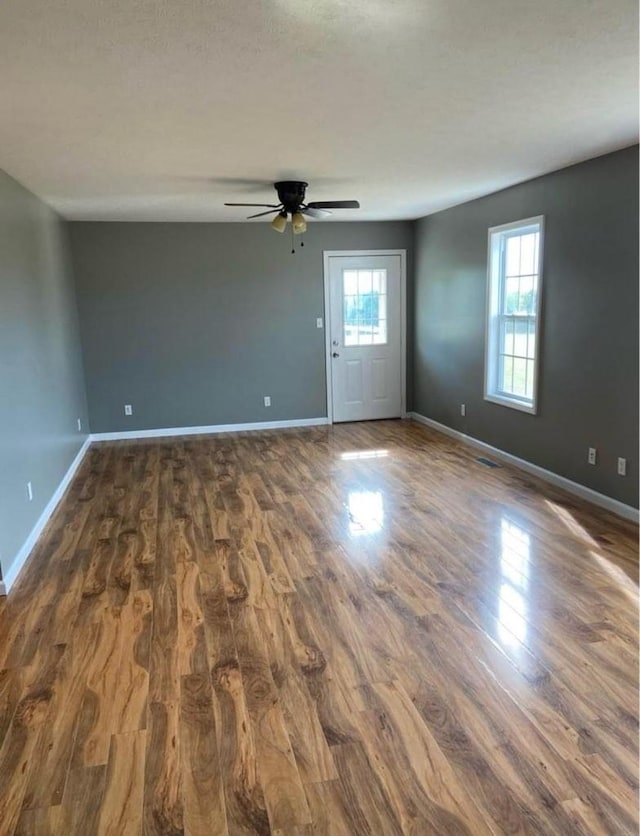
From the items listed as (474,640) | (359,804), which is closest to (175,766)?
(359,804)

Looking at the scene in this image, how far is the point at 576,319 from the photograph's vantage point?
418 cm

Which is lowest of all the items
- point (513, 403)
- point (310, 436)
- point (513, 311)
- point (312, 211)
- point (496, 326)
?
point (310, 436)

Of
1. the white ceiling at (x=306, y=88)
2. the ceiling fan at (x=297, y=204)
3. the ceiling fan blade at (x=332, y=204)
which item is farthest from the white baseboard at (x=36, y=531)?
the ceiling fan blade at (x=332, y=204)

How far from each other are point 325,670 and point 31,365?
2994 millimetres

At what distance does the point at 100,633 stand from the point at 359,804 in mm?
1514

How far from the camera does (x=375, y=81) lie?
93.7 inches

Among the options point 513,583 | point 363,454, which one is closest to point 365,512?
point 513,583

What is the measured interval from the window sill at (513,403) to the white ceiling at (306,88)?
1893 millimetres

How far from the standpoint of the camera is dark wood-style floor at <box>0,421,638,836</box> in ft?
5.70

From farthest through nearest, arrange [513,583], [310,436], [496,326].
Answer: [310,436]
[496,326]
[513,583]

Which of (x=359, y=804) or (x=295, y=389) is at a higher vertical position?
(x=295, y=389)

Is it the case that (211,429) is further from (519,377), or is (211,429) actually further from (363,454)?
(519,377)

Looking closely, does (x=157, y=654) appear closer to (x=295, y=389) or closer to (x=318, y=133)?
(x=318, y=133)

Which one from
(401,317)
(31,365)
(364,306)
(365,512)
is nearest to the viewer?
(31,365)
